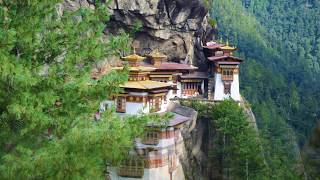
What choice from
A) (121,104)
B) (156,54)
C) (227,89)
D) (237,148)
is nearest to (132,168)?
(121,104)

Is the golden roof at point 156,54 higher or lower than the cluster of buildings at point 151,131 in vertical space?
higher

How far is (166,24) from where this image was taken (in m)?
38.4

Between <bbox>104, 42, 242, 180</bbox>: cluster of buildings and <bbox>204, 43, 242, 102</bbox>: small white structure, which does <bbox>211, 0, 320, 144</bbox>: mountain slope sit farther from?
<bbox>104, 42, 242, 180</bbox>: cluster of buildings

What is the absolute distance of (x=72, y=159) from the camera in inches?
359

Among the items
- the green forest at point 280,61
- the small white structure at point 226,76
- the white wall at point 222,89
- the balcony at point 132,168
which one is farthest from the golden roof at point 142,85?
the green forest at point 280,61

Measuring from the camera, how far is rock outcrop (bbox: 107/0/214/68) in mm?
35188

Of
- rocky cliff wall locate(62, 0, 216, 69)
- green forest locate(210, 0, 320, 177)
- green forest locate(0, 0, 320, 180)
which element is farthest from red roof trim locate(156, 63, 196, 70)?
green forest locate(0, 0, 320, 180)

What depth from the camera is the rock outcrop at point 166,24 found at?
35.2 metres

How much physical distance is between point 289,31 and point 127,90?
360ft

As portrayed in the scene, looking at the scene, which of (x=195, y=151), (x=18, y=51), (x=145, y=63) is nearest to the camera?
(x=18, y=51)

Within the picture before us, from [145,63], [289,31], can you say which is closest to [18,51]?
[145,63]

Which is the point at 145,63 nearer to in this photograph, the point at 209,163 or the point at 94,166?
the point at 209,163

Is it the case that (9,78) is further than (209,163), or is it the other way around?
(209,163)

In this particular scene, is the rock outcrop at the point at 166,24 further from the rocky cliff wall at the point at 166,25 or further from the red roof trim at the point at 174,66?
the red roof trim at the point at 174,66
